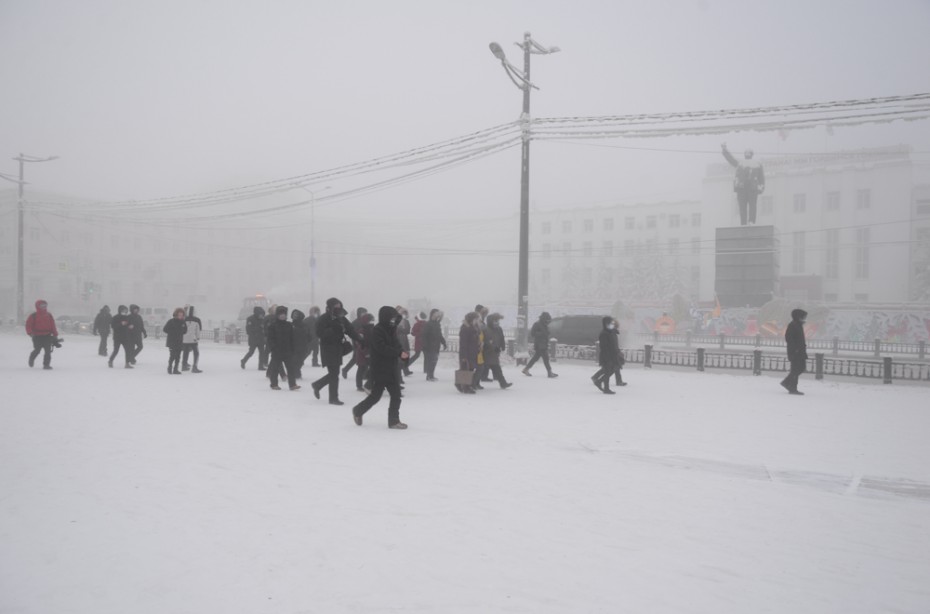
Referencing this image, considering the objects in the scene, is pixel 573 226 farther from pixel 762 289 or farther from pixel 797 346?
pixel 797 346

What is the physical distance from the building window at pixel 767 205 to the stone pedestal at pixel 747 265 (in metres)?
31.9

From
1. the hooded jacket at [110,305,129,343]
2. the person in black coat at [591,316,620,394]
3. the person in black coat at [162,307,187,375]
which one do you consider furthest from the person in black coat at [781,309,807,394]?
the hooded jacket at [110,305,129,343]

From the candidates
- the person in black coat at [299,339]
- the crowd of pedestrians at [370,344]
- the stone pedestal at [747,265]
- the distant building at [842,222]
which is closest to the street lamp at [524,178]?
the crowd of pedestrians at [370,344]

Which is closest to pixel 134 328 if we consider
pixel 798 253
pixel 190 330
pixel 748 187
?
pixel 190 330

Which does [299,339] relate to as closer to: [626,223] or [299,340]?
[299,340]

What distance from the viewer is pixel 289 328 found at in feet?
42.1

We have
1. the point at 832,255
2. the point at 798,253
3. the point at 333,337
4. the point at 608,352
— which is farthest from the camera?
the point at 798,253

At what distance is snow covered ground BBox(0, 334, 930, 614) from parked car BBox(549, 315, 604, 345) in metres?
14.9

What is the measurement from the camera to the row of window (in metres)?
84.2

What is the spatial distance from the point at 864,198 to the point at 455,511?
69073mm

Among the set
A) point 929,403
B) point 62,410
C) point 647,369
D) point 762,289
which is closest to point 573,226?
point 762,289

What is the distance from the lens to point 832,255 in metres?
60.5

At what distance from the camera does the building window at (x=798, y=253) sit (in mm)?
61969

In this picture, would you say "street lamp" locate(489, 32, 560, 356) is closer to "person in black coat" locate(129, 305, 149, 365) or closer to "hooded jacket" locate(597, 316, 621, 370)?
"hooded jacket" locate(597, 316, 621, 370)
